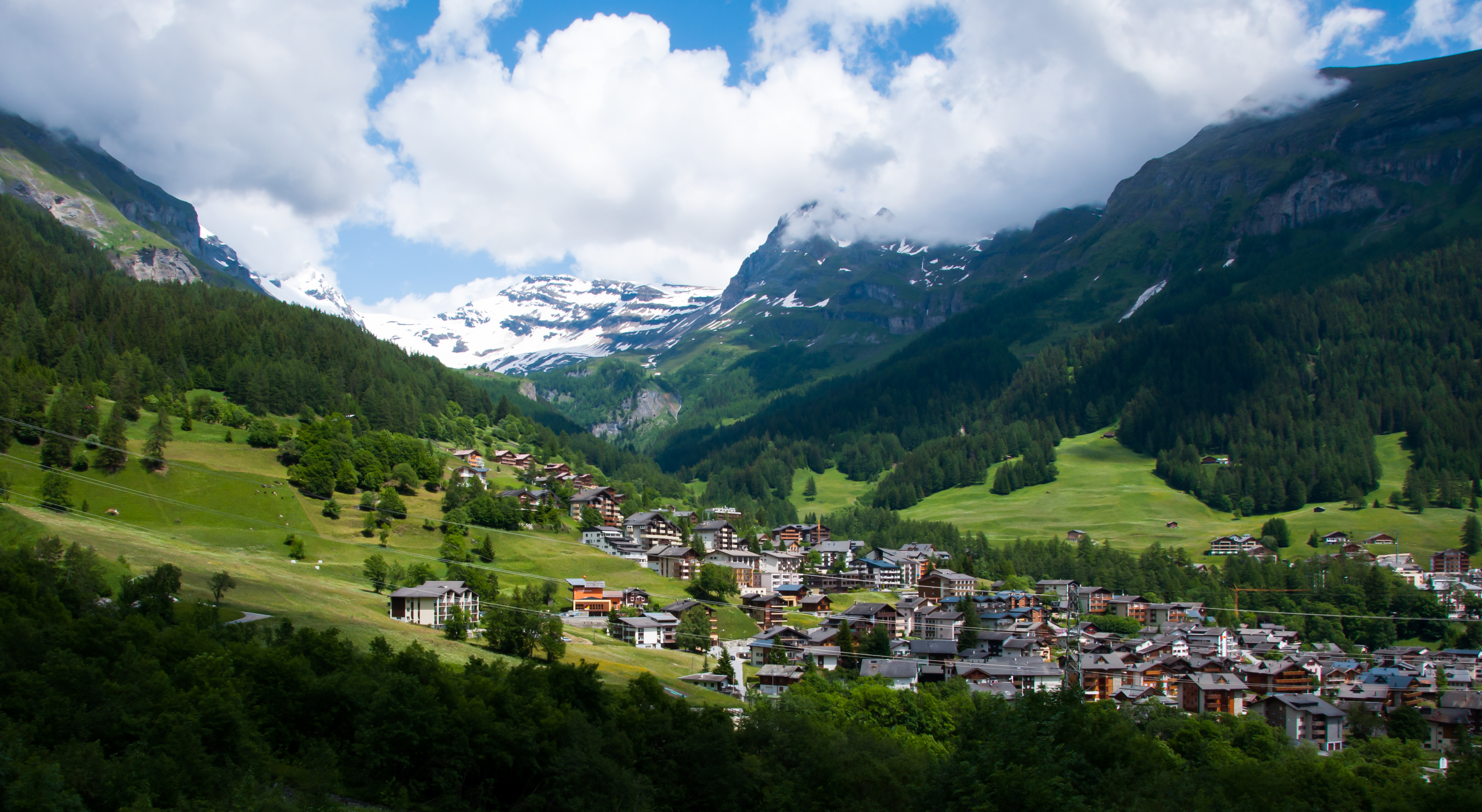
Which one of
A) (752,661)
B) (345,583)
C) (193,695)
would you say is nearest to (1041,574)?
A: (752,661)

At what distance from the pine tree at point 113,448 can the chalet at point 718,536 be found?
240 feet

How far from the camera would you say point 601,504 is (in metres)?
153

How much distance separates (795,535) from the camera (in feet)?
570

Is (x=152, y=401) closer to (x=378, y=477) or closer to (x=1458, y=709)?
(x=378, y=477)

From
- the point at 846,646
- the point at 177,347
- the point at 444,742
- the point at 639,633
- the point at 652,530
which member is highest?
the point at 177,347

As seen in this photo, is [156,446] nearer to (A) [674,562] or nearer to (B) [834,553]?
(A) [674,562]

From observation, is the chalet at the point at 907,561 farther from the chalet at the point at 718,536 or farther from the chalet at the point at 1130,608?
the chalet at the point at 1130,608

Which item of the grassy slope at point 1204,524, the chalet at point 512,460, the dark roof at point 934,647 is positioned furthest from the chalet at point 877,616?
the chalet at point 512,460

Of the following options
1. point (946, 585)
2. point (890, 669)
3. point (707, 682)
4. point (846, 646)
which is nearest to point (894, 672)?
point (890, 669)

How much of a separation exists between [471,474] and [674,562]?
35602 mm

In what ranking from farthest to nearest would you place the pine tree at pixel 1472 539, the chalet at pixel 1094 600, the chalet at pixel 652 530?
1. the pine tree at pixel 1472 539
2. the chalet at pixel 652 530
3. the chalet at pixel 1094 600

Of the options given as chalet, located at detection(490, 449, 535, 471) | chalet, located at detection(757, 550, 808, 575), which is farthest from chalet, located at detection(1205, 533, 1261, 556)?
chalet, located at detection(490, 449, 535, 471)

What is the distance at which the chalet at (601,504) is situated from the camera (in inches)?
5815

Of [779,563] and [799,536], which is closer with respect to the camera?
[779,563]
